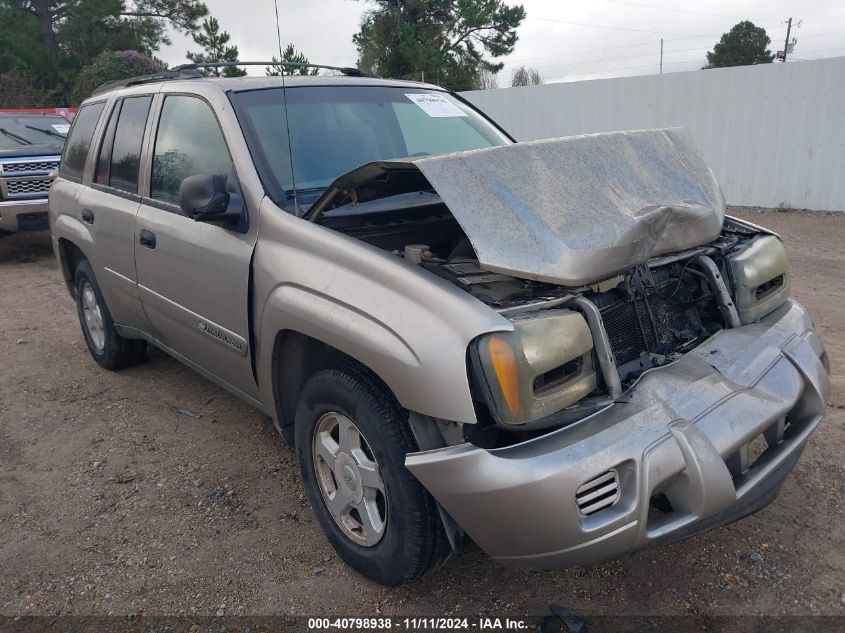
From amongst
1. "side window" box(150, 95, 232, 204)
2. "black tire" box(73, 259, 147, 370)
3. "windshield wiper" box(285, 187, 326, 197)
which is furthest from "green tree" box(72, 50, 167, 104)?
"windshield wiper" box(285, 187, 326, 197)

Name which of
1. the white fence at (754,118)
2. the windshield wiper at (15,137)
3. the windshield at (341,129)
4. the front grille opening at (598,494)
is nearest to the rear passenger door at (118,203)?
the windshield at (341,129)

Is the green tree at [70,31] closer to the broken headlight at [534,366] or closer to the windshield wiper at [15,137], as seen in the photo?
the windshield wiper at [15,137]

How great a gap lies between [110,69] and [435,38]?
39.7 feet

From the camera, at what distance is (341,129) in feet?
11.0

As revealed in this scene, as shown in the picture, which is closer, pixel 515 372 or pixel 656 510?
pixel 515 372

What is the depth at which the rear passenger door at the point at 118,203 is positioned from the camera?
152 inches

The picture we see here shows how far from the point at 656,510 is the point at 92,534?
7.81ft

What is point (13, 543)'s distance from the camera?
2.98m

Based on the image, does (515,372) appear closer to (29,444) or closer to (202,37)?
(29,444)

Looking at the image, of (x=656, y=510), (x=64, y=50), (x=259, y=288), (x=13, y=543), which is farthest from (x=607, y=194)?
(x=64, y=50)

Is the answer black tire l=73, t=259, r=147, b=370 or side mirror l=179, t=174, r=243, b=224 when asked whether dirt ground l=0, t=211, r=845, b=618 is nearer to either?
black tire l=73, t=259, r=147, b=370

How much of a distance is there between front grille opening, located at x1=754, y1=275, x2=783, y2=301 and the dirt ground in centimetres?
92

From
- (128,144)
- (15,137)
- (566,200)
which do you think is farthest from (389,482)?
(15,137)

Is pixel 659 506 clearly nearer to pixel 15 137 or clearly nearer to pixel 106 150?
pixel 106 150
